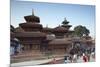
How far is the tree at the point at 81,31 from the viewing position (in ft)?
6.72

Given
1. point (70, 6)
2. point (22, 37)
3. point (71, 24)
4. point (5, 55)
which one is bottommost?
point (5, 55)

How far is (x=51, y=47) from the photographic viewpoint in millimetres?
1966

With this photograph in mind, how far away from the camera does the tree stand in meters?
2.05

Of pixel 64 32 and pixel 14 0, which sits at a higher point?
pixel 14 0

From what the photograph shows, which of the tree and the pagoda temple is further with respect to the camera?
the tree

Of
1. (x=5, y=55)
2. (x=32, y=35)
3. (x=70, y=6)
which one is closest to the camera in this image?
(x=5, y=55)

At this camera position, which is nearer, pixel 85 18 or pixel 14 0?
pixel 14 0

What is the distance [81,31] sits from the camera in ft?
6.77

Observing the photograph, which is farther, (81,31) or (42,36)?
(81,31)

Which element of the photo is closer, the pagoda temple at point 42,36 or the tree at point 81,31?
the pagoda temple at point 42,36

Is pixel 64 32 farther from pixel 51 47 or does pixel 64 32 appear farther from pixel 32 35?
pixel 32 35

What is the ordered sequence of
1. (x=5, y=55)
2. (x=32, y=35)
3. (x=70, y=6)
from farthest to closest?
1. (x=70, y=6)
2. (x=32, y=35)
3. (x=5, y=55)
